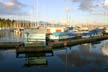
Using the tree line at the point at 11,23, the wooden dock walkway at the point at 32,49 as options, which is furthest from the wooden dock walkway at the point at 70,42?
the tree line at the point at 11,23

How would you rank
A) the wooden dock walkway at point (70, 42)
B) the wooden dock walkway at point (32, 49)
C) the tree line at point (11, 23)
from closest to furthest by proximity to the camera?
1. the wooden dock walkway at point (32, 49)
2. the wooden dock walkway at point (70, 42)
3. the tree line at point (11, 23)

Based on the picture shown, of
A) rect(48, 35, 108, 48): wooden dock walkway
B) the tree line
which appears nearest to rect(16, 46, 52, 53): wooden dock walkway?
rect(48, 35, 108, 48): wooden dock walkway

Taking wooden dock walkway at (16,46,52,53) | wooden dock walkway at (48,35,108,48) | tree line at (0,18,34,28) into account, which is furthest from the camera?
tree line at (0,18,34,28)

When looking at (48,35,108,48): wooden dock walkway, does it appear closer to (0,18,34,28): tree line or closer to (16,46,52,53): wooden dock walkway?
(16,46,52,53): wooden dock walkway

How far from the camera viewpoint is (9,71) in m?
22.3

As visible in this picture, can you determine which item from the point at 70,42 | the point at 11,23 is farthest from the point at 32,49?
the point at 11,23

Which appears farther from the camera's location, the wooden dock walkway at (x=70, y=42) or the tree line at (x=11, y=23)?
the tree line at (x=11, y=23)

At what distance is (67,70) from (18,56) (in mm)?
11360

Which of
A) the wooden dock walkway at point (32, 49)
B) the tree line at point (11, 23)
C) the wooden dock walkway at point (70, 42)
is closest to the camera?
the wooden dock walkway at point (32, 49)

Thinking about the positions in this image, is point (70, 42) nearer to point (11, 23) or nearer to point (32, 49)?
point (32, 49)

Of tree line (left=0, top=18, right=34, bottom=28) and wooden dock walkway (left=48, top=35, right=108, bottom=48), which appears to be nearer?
wooden dock walkway (left=48, top=35, right=108, bottom=48)

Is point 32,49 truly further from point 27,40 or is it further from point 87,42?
point 87,42

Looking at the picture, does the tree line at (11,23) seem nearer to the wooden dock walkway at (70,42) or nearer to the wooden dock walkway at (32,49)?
the wooden dock walkway at (70,42)

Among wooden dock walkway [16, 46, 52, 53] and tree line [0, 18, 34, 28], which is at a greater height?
tree line [0, 18, 34, 28]
